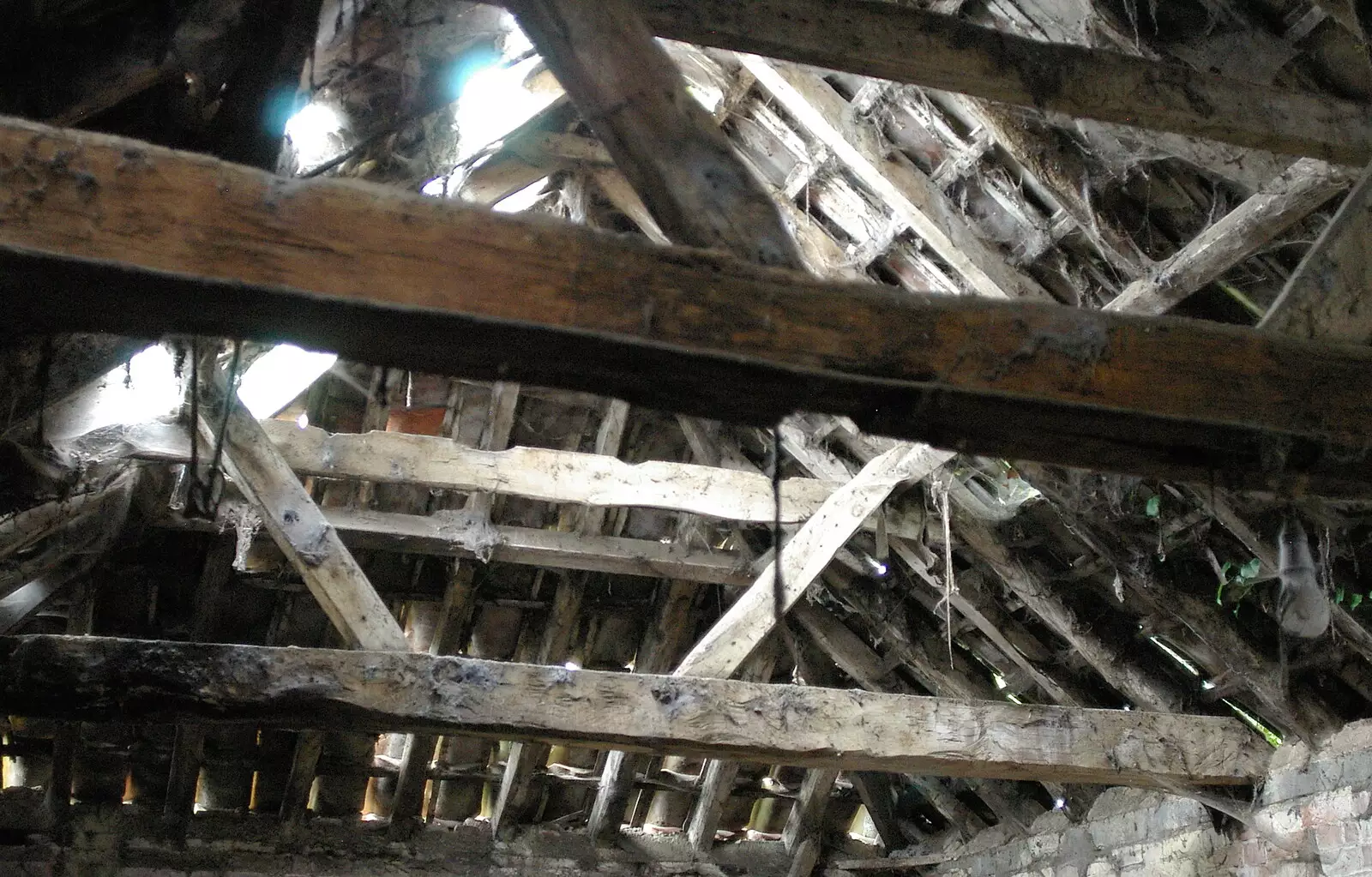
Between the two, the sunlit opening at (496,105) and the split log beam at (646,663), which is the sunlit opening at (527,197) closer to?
the sunlit opening at (496,105)

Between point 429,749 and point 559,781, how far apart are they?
0.74 m

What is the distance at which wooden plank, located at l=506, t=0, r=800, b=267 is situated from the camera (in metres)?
1.65

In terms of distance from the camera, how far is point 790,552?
4.35 metres

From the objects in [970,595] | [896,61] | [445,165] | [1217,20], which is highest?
[1217,20]

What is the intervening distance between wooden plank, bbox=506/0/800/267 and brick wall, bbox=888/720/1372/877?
336 centimetres

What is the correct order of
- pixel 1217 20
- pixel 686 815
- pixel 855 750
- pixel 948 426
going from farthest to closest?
pixel 686 815, pixel 855 750, pixel 1217 20, pixel 948 426

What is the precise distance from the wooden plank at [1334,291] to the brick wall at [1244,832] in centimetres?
269

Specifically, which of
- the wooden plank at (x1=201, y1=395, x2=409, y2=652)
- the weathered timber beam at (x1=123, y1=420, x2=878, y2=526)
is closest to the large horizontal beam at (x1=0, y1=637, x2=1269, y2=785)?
the wooden plank at (x1=201, y1=395, x2=409, y2=652)

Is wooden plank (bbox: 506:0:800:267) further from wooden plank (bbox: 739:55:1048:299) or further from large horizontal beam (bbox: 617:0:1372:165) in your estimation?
wooden plank (bbox: 739:55:1048:299)

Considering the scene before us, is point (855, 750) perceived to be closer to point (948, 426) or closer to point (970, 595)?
point (970, 595)

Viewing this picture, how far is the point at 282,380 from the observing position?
4.98 m

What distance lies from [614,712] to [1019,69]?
2.16 m

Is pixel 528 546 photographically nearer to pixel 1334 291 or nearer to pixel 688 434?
pixel 688 434

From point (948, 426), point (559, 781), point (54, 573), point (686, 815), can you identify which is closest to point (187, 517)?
point (54, 573)
